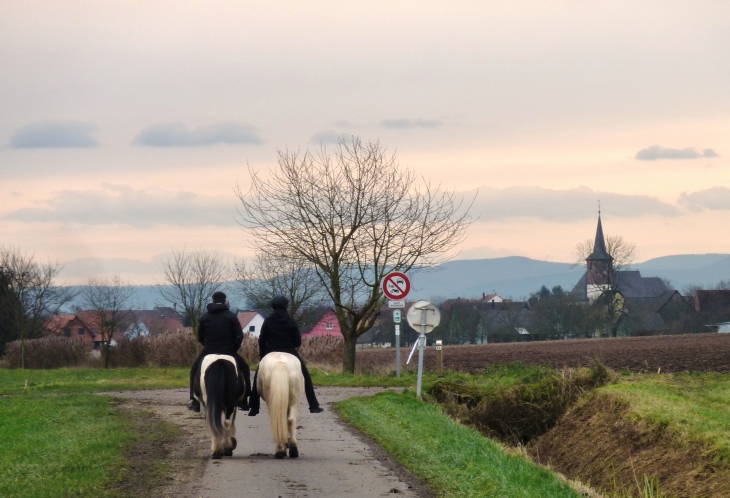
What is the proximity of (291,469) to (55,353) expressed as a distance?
1874 inches

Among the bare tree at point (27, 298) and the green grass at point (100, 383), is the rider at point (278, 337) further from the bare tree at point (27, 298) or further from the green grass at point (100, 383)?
the bare tree at point (27, 298)

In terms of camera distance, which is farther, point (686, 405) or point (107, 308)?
point (107, 308)

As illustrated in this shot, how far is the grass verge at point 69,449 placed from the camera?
9625 mm

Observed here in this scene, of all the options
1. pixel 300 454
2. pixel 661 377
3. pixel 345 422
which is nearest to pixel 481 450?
pixel 300 454

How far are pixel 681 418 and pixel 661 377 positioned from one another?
34.9ft

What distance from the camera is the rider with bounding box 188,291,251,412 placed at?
1251cm

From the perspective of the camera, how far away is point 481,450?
40.6 feet

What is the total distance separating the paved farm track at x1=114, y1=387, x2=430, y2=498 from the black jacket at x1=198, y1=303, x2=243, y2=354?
1381mm

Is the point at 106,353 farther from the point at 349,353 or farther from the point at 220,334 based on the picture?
the point at 220,334

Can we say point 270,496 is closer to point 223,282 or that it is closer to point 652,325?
point 223,282

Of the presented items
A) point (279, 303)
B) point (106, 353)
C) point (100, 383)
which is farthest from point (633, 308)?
point (279, 303)

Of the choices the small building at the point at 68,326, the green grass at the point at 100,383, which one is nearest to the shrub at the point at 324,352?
the green grass at the point at 100,383

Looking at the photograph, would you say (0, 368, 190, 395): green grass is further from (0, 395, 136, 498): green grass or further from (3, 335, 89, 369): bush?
(3, 335, 89, 369): bush

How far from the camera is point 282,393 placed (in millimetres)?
12266
